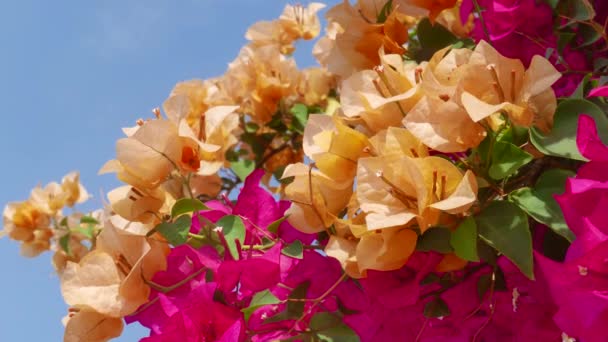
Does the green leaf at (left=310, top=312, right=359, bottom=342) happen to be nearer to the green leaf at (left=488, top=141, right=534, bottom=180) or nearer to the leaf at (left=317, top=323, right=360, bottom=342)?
the leaf at (left=317, top=323, right=360, bottom=342)

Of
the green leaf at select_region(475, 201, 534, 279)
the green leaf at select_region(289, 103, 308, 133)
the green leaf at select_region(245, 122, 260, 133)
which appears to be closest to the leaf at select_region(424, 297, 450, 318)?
the green leaf at select_region(475, 201, 534, 279)

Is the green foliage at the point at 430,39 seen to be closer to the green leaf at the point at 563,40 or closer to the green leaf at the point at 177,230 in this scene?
the green leaf at the point at 563,40

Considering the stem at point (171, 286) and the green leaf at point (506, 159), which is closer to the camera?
the green leaf at point (506, 159)

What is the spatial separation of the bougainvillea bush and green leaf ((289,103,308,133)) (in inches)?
22.4

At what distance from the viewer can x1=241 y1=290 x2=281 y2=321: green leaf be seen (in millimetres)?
644

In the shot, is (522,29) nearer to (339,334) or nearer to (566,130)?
(566,130)

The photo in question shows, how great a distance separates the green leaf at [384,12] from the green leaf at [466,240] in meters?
0.34

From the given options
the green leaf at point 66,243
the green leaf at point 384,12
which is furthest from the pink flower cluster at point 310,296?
the green leaf at point 66,243

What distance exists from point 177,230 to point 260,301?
97 mm

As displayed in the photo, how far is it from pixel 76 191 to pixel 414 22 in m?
0.95

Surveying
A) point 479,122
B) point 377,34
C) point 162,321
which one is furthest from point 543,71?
point 162,321

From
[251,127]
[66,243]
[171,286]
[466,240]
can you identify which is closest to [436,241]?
[466,240]

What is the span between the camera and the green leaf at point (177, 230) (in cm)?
66

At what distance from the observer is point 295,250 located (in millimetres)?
655
